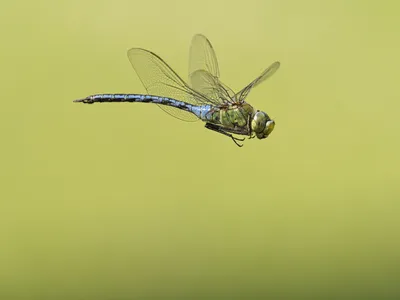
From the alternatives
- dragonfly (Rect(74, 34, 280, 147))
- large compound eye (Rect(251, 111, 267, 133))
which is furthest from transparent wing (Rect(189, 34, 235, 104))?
large compound eye (Rect(251, 111, 267, 133))

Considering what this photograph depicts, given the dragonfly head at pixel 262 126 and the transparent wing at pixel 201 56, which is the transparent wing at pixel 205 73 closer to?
the transparent wing at pixel 201 56

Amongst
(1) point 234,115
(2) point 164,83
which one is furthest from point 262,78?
(2) point 164,83

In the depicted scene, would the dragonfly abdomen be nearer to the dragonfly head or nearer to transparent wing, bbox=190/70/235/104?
transparent wing, bbox=190/70/235/104

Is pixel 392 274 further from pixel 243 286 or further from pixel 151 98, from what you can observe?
pixel 151 98

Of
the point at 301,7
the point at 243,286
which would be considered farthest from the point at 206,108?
the point at 301,7

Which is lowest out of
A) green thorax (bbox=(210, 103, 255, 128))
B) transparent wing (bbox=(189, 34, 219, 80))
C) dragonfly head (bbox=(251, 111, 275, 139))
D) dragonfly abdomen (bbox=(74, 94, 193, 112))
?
dragonfly head (bbox=(251, 111, 275, 139))

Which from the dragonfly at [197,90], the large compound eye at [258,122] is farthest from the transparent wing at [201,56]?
the large compound eye at [258,122]
